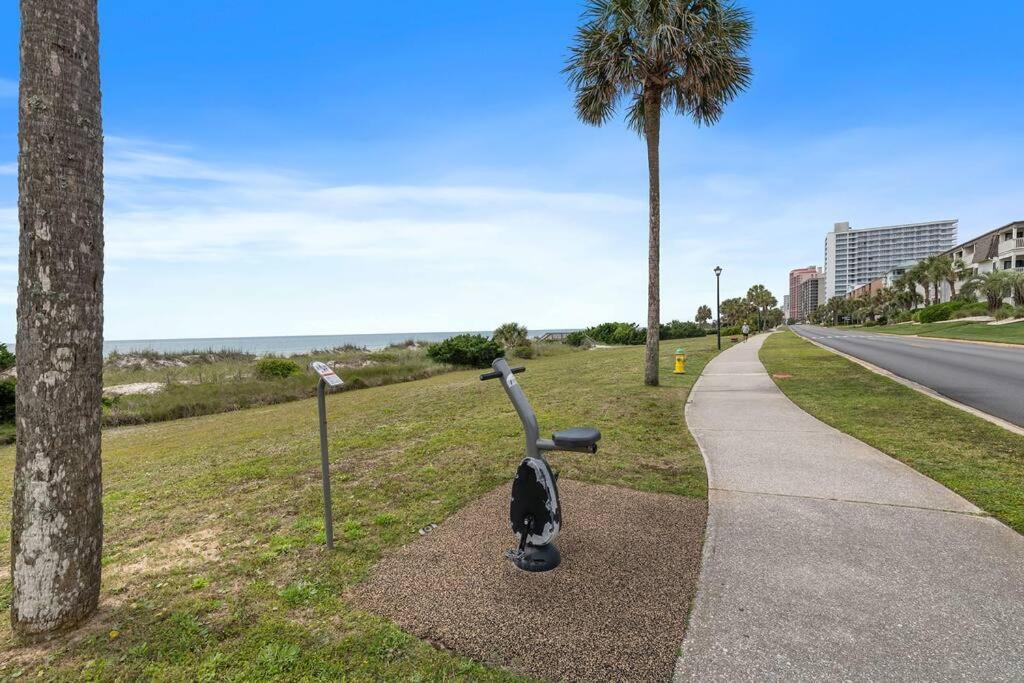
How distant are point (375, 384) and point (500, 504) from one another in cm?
1571

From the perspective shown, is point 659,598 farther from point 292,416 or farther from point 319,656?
point 292,416

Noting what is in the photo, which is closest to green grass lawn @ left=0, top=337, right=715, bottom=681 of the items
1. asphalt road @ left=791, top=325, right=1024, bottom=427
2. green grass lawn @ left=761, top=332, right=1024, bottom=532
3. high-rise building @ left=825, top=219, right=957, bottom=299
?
green grass lawn @ left=761, top=332, right=1024, bottom=532

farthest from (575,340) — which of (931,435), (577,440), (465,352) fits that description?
(577,440)

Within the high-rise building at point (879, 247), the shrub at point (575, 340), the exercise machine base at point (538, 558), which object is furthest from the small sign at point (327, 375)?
the high-rise building at point (879, 247)

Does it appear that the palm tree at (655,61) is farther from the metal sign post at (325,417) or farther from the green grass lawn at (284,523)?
the metal sign post at (325,417)

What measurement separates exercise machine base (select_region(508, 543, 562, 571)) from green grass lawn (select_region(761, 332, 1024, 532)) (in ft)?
12.5

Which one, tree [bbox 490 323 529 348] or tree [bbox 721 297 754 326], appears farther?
tree [bbox 721 297 754 326]

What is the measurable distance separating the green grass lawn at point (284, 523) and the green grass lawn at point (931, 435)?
2.47 metres

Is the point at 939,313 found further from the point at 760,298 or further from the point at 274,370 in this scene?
the point at 274,370

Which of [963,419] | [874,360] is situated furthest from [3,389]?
[874,360]

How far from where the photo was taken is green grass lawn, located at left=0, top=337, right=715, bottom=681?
2.50m

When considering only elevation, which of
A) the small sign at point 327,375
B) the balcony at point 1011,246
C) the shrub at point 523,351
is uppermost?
the balcony at point 1011,246

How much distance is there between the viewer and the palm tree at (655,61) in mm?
11273

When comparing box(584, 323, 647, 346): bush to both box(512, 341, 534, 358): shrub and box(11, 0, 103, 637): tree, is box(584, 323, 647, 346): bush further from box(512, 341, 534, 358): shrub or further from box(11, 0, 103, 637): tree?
box(11, 0, 103, 637): tree
